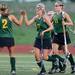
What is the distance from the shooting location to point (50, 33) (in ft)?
50.3

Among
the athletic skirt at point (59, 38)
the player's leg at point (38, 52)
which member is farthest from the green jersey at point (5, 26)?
the athletic skirt at point (59, 38)

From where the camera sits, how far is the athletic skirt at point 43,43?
14891 mm

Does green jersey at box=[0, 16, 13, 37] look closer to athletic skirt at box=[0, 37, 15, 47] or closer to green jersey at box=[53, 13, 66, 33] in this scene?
athletic skirt at box=[0, 37, 15, 47]

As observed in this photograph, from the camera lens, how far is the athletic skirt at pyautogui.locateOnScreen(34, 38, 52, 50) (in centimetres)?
1489

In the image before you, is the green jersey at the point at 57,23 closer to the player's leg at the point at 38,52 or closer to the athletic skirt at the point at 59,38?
the athletic skirt at the point at 59,38

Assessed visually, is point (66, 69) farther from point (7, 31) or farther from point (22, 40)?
point (22, 40)

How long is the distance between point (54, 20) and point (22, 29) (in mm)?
18065

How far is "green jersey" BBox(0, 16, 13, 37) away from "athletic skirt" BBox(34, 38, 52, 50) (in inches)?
30.8

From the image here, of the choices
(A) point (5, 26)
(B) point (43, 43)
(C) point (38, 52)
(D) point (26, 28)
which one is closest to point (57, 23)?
(B) point (43, 43)

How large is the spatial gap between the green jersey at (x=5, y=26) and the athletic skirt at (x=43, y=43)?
782 mm

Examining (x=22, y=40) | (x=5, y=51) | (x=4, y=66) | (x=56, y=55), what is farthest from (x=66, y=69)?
(x=22, y=40)

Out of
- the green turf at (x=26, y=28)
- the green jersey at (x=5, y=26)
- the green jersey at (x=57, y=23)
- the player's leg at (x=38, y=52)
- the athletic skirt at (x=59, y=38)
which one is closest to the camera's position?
the green jersey at (x=5, y=26)

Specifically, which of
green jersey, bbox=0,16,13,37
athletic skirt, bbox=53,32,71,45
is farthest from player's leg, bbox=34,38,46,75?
athletic skirt, bbox=53,32,71,45

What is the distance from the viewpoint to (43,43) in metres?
15.0
